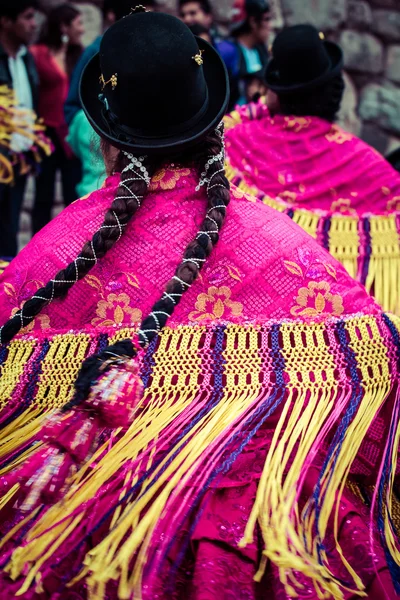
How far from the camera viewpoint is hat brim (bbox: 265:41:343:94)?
12.0ft

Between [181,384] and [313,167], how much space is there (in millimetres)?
1995

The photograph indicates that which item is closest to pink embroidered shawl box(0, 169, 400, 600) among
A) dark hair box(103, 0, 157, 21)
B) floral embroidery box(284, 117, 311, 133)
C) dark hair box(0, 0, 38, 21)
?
floral embroidery box(284, 117, 311, 133)

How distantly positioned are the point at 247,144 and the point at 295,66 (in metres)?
0.40

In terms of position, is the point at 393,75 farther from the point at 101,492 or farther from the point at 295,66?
the point at 101,492

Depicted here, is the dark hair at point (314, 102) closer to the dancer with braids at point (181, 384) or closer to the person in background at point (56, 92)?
the dancer with braids at point (181, 384)

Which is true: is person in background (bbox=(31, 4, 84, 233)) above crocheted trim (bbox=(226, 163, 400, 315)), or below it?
below

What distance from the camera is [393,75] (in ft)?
26.4

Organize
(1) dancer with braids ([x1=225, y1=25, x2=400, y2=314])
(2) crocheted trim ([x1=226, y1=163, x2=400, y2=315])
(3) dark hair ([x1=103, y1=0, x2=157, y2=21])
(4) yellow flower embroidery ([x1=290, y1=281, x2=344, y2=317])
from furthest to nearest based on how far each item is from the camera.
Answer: (3) dark hair ([x1=103, y1=0, x2=157, y2=21]) < (1) dancer with braids ([x1=225, y1=25, x2=400, y2=314]) < (2) crocheted trim ([x1=226, y1=163, x2=400, y2=315]) < (4) yellow flower embroidery ([x1=290, y1=281, x2=344, y2=317])

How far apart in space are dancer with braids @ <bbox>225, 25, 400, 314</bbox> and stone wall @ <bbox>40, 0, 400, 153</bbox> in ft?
12.8

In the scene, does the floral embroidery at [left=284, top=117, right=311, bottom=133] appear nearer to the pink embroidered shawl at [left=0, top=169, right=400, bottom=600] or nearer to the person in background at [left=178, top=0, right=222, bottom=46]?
the pink embroidered shawl at [left=0, top=169, right=400, bottom=600]

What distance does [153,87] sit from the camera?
1856 mm

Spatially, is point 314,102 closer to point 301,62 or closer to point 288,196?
point 301,62

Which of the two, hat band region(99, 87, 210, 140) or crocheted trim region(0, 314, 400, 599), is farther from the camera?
hat band region(99, 87, 210, 140)

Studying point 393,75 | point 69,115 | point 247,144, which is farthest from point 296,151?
point 393,75
